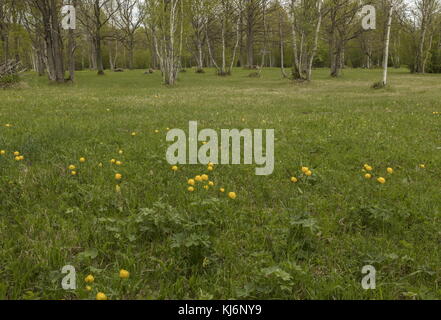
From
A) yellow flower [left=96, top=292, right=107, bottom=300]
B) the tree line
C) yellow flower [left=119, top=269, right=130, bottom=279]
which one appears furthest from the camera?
the tree line

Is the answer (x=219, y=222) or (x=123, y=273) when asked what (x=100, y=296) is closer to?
(x=123, y=273)

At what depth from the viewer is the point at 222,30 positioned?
125 ft

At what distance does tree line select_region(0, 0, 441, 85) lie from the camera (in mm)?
25203

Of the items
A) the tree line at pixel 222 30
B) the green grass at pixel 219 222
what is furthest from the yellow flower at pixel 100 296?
the tree line at pixel 222 30

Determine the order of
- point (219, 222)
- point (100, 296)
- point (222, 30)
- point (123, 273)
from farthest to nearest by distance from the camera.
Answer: point (222, 30), point (219, 222), point (123, 273), point (100, 296)

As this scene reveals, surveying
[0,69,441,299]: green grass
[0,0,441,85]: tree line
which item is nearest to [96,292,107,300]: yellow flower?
[0,69,441,299]: green grass

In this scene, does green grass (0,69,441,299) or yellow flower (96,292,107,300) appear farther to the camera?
green grass (0,69,441,299)

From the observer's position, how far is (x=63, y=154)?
593 centimetres

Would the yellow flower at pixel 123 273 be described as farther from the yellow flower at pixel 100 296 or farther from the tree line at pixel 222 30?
the tree line at pixel 222 30

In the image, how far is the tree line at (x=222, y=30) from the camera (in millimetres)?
25203

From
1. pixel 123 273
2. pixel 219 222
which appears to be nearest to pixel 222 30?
pixel 219 222

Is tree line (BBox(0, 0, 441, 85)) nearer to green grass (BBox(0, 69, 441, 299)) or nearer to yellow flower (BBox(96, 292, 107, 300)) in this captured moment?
green grass (BBox(0, 69, 441, 299))
